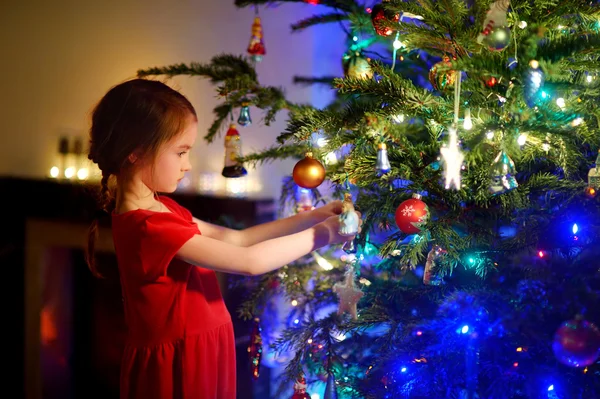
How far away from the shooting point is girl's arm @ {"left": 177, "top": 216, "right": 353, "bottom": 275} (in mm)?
1122

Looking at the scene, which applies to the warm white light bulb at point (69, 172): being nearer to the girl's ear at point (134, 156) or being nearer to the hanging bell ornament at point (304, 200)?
the girl's ear at point (134, 156)

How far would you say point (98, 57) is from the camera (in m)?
1.75

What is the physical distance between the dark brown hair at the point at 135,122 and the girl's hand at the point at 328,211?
37 cm

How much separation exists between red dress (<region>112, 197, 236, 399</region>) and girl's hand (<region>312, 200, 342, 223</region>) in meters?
0.30

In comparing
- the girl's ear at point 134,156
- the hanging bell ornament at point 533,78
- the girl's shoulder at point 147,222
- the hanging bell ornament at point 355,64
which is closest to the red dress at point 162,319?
the girl's shoulder at point 147,222

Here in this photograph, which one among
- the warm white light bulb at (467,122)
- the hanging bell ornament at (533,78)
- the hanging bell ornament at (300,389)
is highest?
the hanging bell ornament at (533,78)

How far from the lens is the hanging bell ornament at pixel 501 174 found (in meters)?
0.93

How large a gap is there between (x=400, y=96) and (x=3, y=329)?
126cm

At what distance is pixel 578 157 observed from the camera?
1148 millimetres

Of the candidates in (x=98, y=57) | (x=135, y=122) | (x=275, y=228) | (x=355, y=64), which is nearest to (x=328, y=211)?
(x=275, y=228)

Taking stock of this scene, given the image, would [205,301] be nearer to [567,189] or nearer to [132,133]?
[132,133]

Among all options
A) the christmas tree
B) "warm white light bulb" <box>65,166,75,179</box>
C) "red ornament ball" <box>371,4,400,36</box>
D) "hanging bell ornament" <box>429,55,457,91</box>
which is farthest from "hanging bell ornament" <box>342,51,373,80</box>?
"warm white light bulb" <box>65,166,75,179</box>

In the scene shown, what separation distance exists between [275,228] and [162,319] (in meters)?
0.35

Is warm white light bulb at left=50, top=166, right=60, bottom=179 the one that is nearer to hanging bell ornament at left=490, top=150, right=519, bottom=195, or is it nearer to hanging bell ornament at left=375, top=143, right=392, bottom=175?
hanging bell ornament at left=375, top=143, right=392, bottom=175
